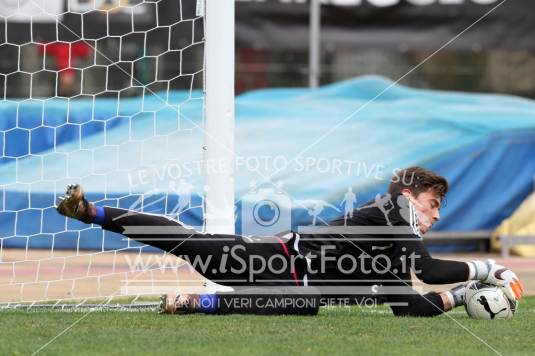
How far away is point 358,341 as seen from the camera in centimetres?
564

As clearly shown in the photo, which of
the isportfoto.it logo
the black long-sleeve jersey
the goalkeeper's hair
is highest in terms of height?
the isportfoto.it logo

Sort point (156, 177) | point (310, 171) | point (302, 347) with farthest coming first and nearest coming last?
point (310, 171) → point (156, 177) → point (302, 347)

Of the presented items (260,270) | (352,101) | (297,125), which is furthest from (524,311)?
(352,101)

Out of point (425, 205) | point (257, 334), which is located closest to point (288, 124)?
point (425, 205)

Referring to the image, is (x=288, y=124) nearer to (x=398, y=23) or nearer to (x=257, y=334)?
(x=398, y=23)

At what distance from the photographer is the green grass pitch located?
5.33 m

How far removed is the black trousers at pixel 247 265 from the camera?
6352mm

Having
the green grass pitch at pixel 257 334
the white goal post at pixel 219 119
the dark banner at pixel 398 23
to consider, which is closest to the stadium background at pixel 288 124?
the dark banner at pixel 398 23

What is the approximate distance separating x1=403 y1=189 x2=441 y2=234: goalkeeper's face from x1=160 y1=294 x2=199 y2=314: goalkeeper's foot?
1.42 metres

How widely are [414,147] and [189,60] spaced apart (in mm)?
4930

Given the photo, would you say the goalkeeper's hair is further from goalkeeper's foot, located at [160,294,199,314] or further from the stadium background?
the stadium background

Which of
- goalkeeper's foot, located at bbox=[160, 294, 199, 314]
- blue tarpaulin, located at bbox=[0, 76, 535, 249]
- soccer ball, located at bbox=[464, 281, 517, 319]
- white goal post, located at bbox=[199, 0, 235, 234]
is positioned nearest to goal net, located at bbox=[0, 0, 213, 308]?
blue tarpaulin, located at bbox=[0, 76, 535, 249]

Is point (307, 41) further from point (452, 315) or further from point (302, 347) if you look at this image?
point (302, 347)

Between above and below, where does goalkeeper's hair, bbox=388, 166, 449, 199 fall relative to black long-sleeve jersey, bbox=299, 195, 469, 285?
above
